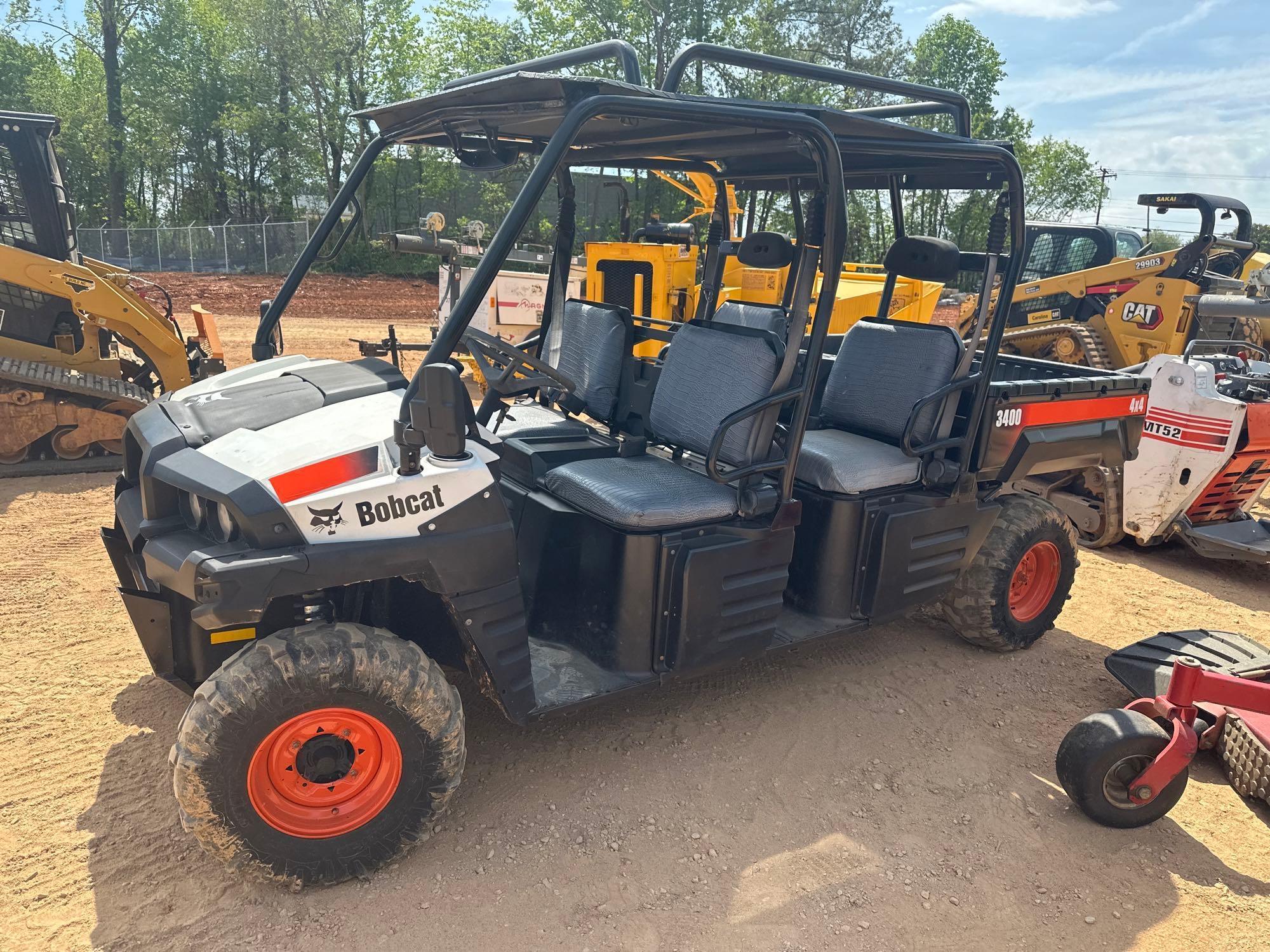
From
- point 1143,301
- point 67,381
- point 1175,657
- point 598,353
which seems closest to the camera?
point 1175,657

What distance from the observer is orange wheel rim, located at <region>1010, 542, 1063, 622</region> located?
4742mm

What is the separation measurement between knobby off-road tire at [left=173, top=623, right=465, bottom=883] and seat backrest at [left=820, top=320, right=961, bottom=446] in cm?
242

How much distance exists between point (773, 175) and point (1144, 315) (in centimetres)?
704

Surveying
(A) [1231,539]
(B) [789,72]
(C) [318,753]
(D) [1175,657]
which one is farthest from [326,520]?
(A) [1231,539]

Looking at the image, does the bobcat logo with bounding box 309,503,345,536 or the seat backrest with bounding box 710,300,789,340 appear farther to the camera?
the seat backrest with bounding box 710,300,789,340

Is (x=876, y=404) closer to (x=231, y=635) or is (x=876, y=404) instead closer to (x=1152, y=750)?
(x=1152, y=750)

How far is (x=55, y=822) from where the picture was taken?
2.98m

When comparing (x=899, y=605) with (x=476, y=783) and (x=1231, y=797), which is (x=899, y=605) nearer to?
(x=1231, y=797)

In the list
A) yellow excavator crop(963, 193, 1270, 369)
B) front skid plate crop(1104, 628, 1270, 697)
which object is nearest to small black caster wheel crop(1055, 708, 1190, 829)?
front skid plate crop(1104, 628, 1270, 697)

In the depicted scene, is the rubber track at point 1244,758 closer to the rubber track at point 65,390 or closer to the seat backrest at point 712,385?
the seat backrest at point 712,385

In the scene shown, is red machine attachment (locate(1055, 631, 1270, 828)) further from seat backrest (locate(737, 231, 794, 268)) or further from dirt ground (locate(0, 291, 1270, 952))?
seat backrest (locate(737, 231, 794, 268))

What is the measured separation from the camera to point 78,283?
7.36 meters

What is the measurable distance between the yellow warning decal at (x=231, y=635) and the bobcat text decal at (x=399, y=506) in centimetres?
55

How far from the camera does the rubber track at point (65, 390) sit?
7.05 m
